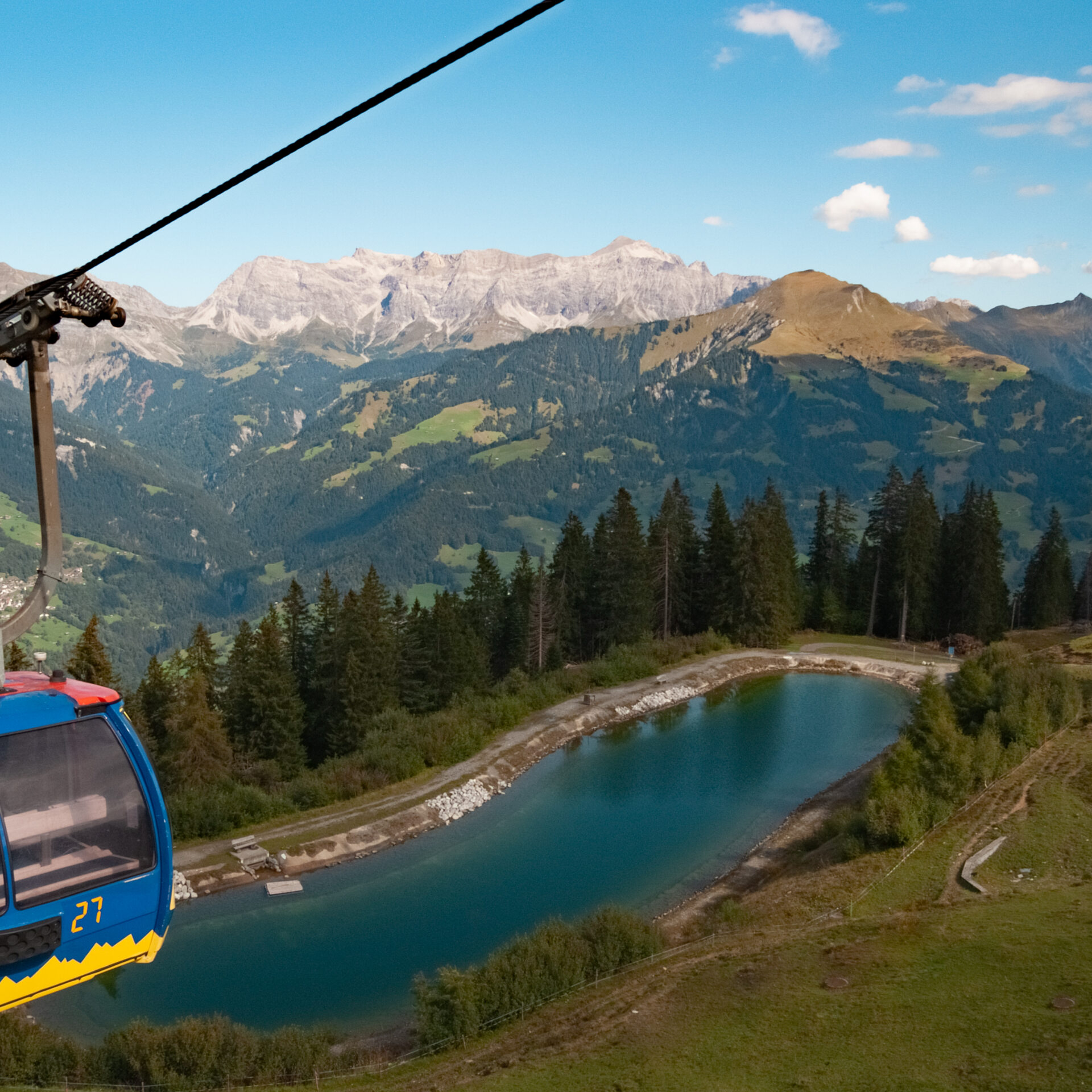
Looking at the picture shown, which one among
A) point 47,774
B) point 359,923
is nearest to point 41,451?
point 47,774

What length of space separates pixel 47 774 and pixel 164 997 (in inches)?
1121

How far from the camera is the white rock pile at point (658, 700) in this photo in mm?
69875

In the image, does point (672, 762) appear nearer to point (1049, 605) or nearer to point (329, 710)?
point (329, 710)

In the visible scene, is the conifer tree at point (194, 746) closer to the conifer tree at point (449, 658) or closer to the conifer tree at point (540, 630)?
the conifer tree at point (449, 658)

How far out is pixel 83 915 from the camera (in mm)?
10828

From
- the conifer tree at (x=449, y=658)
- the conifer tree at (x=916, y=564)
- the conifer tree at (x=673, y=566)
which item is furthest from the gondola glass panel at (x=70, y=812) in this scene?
the conifer tree at (x=916, y=564)

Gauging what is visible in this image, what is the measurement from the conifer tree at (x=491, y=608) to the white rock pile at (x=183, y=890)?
42502 mm

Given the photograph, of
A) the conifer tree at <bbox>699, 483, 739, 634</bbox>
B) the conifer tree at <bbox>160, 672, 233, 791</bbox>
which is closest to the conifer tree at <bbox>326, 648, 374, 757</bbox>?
the conifer tree at <bbox>160, 672, 233, 791</bbox>

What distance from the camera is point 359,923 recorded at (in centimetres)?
3947

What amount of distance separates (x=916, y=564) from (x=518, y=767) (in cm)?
4856

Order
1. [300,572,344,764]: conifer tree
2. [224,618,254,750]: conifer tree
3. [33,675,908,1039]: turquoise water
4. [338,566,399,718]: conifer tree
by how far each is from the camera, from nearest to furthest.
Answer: [33,675,908,1039]: turquoise water → [224,618,254,750]: conifer tree → [338,566,399,718]: conifer tree → [300,572,344,764]: conifer tree

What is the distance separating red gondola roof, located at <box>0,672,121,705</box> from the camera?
10.8m

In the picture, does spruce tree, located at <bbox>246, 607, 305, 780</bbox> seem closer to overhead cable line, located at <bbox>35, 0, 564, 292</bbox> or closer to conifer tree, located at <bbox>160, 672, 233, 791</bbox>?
conifer tree, located at <bbox>160, 672, 233, 791</bbox>

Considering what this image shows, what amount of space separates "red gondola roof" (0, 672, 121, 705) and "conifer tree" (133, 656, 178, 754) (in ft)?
166
